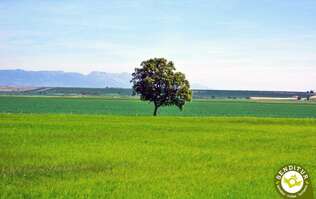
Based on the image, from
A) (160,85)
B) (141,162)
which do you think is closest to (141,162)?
(141,162)

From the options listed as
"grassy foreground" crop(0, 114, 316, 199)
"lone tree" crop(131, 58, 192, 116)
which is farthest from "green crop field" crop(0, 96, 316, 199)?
"lone tree" crop(131, 58, 192, 116)

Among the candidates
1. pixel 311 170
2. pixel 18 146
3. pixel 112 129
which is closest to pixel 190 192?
pixel 311 170

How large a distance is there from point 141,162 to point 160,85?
67.3m

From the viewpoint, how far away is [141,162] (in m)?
30.6

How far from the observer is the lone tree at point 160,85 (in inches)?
3809

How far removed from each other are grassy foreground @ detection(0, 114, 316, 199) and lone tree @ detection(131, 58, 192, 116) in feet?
141

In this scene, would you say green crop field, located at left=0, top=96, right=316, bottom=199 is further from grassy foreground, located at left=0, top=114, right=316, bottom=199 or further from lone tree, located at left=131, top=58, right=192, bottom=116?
lone tree, located at left=131, top=58, right=192, bottom=116

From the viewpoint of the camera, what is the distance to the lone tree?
9675 cm

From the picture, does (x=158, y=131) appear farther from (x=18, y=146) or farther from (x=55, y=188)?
(x=55, y=188)

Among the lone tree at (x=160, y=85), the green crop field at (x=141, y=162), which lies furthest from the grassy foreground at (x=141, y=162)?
the lone tree at (x=160, y=85)

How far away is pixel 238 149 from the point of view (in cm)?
3928

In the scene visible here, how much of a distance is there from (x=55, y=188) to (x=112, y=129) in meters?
33.3

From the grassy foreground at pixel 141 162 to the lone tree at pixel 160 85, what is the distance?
43.1m

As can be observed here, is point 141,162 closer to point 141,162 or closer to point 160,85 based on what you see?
point 141,162
